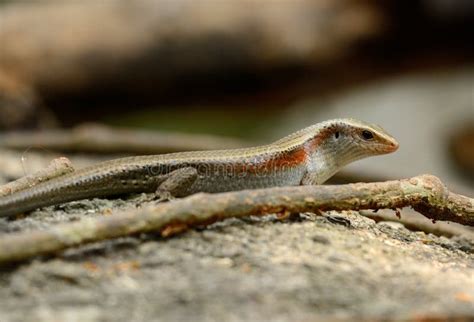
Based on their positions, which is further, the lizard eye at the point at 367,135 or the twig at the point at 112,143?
the twig at the point at 112,143

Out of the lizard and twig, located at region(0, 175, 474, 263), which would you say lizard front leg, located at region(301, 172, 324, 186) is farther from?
twig, located at region(0, 175, 474, 263)

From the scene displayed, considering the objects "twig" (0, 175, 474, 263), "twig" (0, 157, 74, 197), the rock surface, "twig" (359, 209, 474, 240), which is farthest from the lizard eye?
"twig" (0, 157, 74, 197)

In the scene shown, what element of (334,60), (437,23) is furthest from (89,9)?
(437,23)

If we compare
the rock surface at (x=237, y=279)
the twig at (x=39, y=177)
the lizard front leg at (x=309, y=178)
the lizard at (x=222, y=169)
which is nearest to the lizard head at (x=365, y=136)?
the lizard at (x=222, y=169)

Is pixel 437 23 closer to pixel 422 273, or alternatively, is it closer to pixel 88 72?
pixel 88 72

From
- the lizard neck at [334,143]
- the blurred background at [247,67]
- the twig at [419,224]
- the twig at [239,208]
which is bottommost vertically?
the twig at [419,224]

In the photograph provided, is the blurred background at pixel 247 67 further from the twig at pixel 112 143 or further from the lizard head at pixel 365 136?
the lizard head at pixel 365 136

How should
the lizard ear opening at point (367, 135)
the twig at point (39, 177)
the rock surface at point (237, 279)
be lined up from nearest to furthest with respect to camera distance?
the rock surface at point (237, 279)
the twig at point (39, 177)
the lizard ear opening at point (367, 135)
